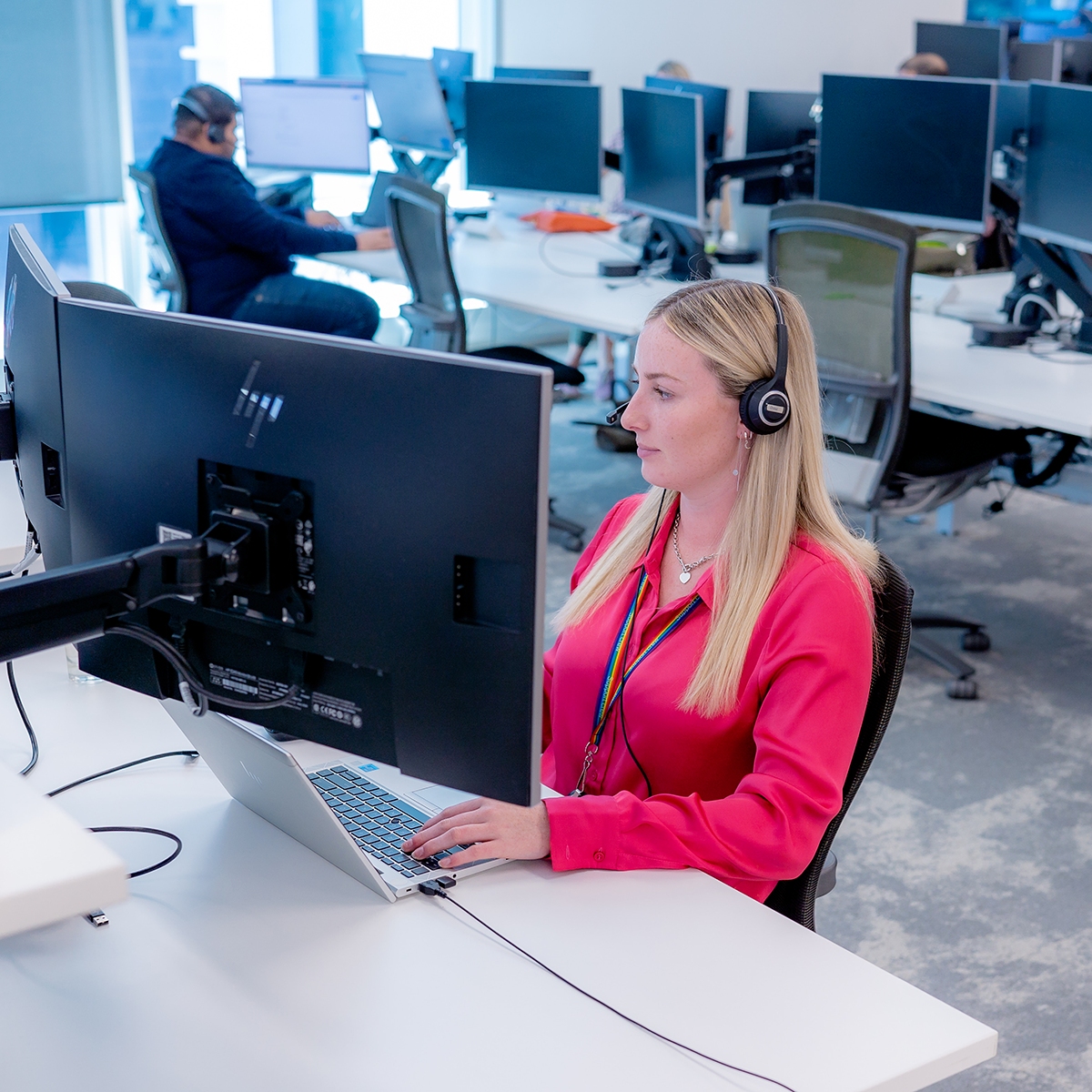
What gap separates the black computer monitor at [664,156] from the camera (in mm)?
3941

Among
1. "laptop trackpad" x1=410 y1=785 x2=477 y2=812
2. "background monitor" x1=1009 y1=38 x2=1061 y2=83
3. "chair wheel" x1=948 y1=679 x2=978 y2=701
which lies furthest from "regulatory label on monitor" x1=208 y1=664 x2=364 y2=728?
"background monitor" x1=1009 y1=38 x2=1061 y2=83

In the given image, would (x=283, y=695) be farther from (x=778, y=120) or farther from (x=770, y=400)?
(x=778, y=120)

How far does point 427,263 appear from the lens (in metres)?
3.90

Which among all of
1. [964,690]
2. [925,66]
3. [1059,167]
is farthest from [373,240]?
[964,690]

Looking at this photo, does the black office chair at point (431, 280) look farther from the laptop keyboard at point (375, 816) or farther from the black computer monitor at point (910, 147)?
the laptop keyboard at point (375, 816)

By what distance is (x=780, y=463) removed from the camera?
1366 millimetres

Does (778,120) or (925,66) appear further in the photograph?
(925,66)

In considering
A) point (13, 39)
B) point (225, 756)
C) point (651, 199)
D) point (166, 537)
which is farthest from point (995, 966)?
point (13, 39)

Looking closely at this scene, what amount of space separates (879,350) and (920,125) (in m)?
0.93

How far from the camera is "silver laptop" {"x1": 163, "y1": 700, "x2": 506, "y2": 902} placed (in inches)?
44.7

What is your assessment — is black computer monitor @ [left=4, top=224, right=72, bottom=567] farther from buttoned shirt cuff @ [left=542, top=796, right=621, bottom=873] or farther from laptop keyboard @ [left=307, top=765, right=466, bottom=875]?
buttoned shirt cuff @ [left=542, top=796, right=621, bottom=873]

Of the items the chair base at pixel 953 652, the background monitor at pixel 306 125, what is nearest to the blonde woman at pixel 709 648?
the chair base at pixel 953 652

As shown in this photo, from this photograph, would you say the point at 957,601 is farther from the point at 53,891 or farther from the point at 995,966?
the point at 53,891

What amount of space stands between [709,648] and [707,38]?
242 inches
